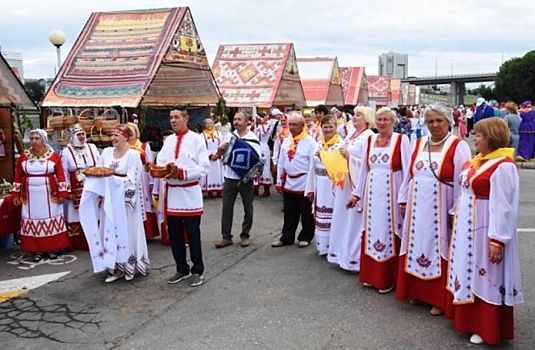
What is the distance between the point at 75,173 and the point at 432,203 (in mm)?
4702

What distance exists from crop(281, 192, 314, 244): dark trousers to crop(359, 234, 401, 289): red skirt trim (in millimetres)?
1763

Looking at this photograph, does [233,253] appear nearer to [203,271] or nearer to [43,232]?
[203,271]

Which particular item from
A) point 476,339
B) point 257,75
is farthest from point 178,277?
point 257,75

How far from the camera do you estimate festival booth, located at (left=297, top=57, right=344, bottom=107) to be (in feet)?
73.4

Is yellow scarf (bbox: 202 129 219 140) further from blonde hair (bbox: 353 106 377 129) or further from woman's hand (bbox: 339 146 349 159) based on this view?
blonde hair (bbox: 353 106 377 129)

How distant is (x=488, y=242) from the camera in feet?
12.0

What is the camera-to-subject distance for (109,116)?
10.0 m

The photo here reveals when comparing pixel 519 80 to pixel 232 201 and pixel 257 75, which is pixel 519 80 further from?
pixel 232 201

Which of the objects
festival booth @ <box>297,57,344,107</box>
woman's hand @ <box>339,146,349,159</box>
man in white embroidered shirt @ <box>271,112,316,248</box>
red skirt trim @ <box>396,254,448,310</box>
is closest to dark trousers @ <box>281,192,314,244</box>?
man in white embroidered shirt @ <box>271,112,316,248</box>

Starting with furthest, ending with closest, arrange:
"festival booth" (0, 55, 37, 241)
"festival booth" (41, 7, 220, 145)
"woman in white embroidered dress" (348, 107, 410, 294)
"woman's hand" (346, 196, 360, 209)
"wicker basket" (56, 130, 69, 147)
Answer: "festival booth" (41, 7, 220, 145) → "festival booth" (0, 55, 37, 241) → "wicker basket" (56, 130, 69, 147) → "woman's hand" (346, 196, 360, 209) → "woman in white embroidered dress" (348, 107, 410, 294)

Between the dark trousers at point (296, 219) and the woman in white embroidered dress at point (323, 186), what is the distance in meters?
0.45

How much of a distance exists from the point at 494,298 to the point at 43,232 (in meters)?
5.13

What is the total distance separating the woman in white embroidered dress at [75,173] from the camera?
680cm

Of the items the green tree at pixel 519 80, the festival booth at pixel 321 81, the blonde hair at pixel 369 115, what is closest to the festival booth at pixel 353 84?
the festival booth at pixel 321 81
